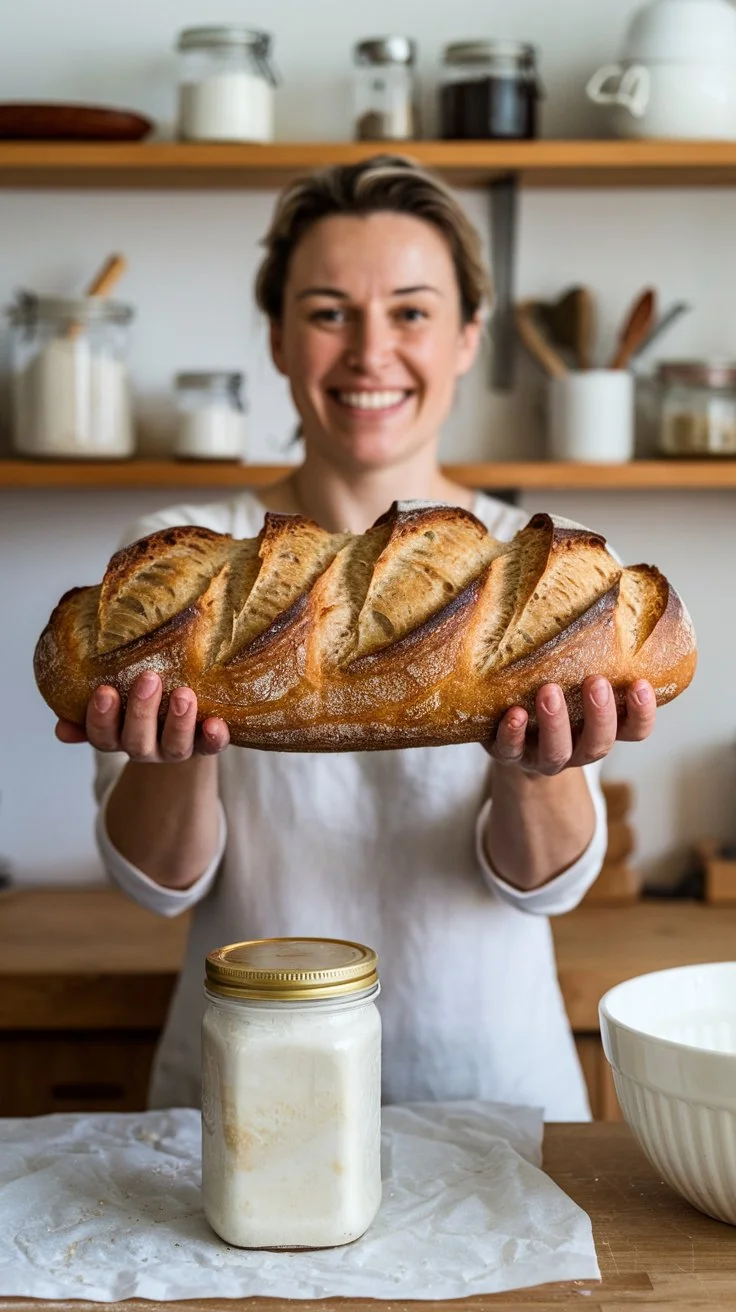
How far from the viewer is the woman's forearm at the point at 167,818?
1358 millimetres

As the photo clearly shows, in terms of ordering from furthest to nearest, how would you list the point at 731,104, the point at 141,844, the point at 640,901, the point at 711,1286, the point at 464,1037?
the point at 640,901
the point at 731,104
the point at 464,1037
the point at 141,844
the point at 711,1286

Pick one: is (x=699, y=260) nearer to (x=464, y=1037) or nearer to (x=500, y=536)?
(x=500, y=536)

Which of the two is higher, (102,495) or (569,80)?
(569,80)

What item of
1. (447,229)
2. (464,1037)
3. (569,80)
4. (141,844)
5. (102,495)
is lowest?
(464,1037)

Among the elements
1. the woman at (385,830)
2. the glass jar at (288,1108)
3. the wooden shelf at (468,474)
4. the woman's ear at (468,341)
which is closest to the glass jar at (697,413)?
the wooden shelf at (468,474)

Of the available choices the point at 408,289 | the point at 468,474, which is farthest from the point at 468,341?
the point at 468,474

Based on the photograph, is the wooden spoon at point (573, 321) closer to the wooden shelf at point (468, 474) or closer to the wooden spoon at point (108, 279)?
the wooden shelf at point (468, 474)

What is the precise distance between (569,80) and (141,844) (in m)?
1.74

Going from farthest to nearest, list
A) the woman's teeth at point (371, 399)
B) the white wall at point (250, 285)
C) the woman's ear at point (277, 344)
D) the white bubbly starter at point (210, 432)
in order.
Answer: the white wall at point (250, 285), the white bubbly starter at point (210, 432), the woman's ear at point (277, 344), the woman's teeth at point (371, 399)

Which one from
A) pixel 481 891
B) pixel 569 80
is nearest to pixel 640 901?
pixel 481 891

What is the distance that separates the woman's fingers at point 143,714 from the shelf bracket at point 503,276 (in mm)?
1592

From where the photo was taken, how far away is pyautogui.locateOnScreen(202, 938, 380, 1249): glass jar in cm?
96

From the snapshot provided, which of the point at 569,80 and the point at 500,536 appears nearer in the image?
the point at 500,536

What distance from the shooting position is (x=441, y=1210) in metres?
1.02
